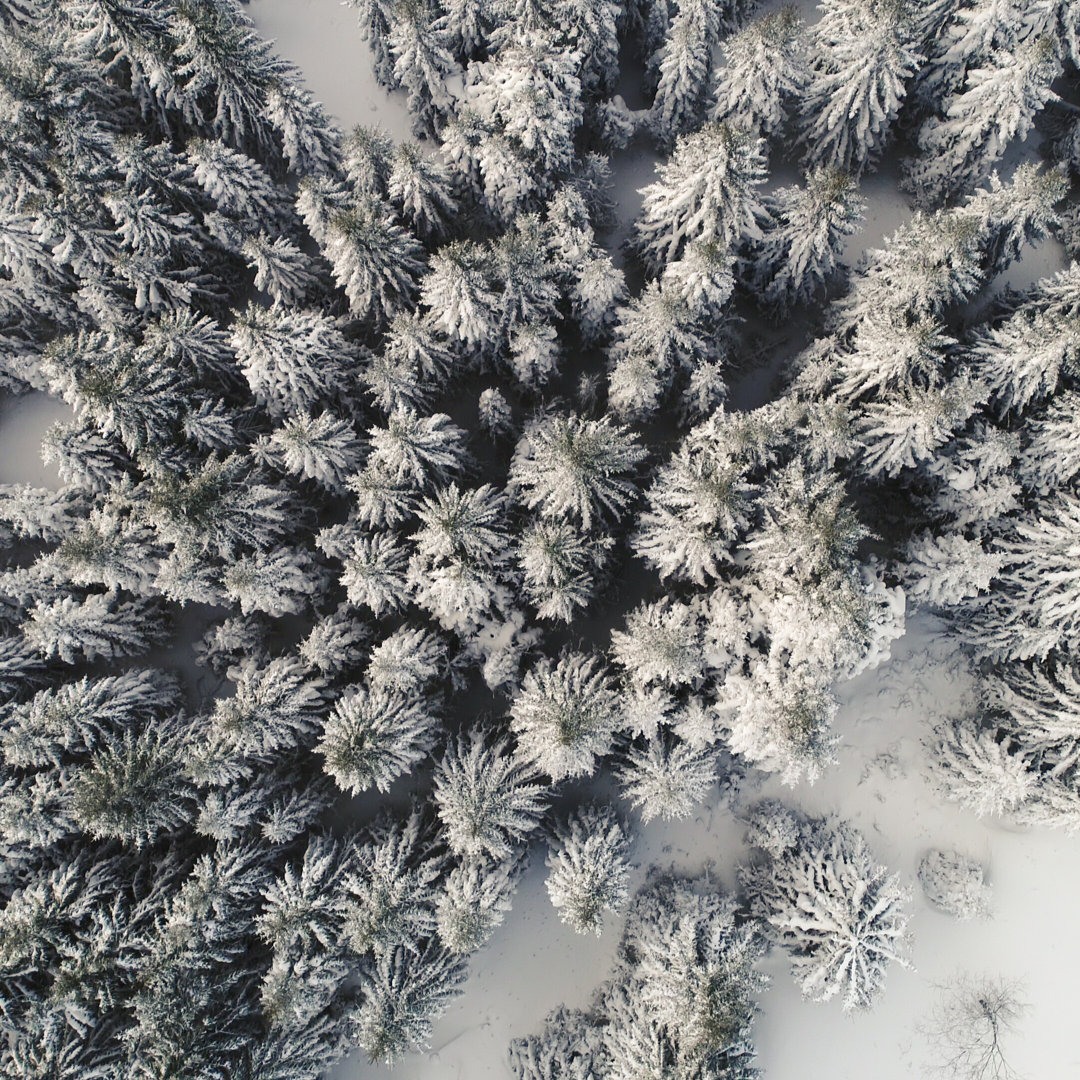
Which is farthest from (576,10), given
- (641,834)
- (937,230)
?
(641,834)

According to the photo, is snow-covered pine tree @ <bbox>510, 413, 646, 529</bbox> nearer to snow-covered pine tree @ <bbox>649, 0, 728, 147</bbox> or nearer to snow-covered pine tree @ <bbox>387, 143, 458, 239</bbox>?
snow-covered pine tree @ <bbox>387, 143, 458, 239</bbox>

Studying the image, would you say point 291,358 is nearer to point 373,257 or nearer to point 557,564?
point 373,257

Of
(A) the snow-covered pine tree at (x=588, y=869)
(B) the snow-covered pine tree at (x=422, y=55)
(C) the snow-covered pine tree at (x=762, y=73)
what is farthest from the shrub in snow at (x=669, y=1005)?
(B) the snow-covered pine tree at (x=422, y=55)

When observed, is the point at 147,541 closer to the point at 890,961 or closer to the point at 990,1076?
the point at 890,961

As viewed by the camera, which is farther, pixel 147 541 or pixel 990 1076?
pixel 990 1076

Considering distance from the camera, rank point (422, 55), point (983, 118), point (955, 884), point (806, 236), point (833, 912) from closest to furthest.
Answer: point (833, 912) → point (806, 236) → point (983, 118) → point (955, 884) → point (422, 55)

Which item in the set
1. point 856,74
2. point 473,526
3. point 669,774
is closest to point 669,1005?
point 669,774

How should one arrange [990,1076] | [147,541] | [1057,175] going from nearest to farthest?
1. [1057,175]
2. [147,541]
3. [990,1076]
